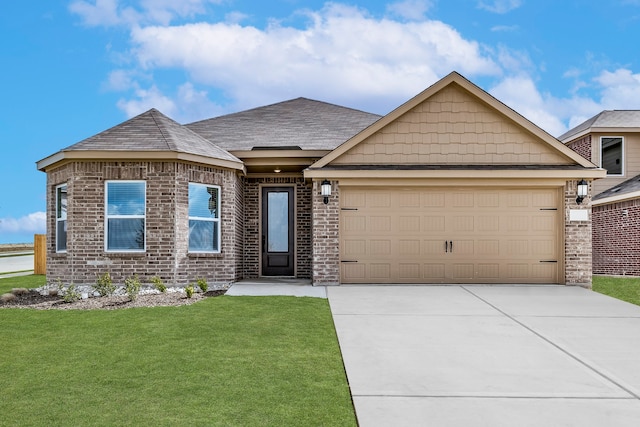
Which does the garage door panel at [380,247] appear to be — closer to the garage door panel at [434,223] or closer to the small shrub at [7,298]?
the garage door panel at [434,223]

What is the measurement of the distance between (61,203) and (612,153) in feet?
65.3

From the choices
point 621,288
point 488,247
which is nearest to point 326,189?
point 488,247

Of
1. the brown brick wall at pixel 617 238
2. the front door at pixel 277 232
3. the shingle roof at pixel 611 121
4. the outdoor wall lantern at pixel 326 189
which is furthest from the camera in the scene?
the shingle roof at pixel 611 121

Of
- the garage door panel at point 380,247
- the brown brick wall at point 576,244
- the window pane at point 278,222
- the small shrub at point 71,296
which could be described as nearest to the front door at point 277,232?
the window pane at point 278,222

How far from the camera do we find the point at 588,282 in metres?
12.5

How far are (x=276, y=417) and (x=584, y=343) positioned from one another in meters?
4.87

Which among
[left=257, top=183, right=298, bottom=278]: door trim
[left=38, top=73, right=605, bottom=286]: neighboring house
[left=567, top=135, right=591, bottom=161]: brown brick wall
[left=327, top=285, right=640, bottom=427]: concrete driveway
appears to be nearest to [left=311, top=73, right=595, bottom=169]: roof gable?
[left=38, top=73, right=605, bottom=286]: neighboring house

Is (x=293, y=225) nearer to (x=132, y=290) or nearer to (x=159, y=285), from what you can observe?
(x=159, y=285)

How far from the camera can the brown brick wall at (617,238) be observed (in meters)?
17.9

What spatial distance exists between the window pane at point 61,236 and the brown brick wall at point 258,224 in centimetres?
454

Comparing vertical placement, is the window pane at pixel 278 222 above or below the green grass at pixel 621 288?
above

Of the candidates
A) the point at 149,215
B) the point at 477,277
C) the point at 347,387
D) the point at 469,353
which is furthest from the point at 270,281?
the point at 347,387

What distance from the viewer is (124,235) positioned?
12055 millimetres

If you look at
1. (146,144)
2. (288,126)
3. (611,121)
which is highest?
(611,121)
